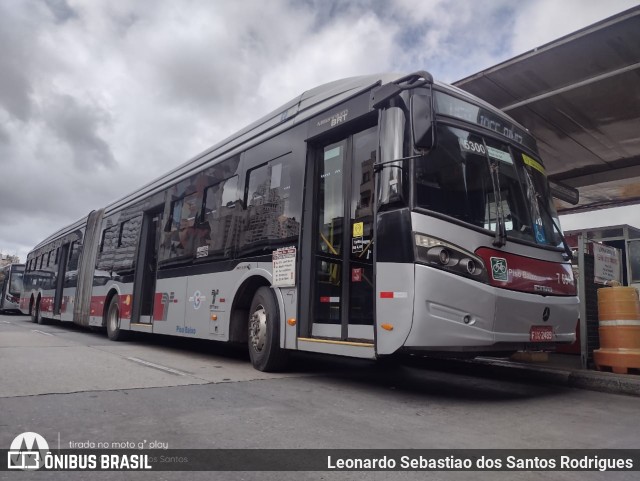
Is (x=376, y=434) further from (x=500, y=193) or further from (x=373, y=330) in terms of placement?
(x=500, y=193)

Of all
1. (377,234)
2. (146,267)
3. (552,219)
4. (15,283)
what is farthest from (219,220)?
(15,283)

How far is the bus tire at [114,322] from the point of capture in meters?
11.2

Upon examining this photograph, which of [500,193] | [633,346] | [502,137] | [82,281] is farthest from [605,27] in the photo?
[82,281]

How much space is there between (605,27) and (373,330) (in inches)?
196

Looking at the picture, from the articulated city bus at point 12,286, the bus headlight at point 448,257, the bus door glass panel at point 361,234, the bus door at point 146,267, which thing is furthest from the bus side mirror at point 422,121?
the articulated city bus at point 12,286

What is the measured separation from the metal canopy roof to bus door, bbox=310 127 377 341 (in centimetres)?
328

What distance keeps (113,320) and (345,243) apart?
785 cm

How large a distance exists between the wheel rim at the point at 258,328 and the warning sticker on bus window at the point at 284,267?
51cm

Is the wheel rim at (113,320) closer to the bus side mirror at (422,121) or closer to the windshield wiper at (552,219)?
the bus side mirror at (422,121)

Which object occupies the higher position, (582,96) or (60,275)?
(582,96)

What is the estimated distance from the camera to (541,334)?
511 cm

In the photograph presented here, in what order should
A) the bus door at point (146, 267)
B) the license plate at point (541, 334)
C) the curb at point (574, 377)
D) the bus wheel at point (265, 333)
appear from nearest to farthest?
the license plate at point (541, 334) → the curb at point (574, 377) → the bus wheel at point (265, 333) → the bus door at point (146, 267)

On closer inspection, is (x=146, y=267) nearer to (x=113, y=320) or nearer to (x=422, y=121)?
(x=113, y=320)

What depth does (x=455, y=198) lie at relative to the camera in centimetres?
486
